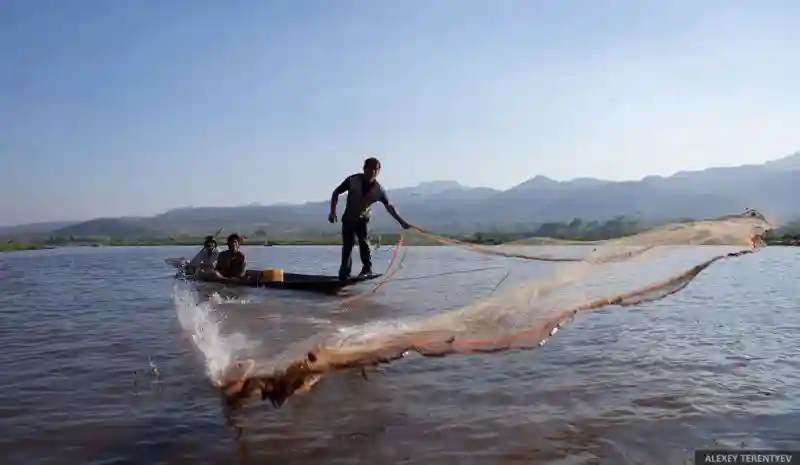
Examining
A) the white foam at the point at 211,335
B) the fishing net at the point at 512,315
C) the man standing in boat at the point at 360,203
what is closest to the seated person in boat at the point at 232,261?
the white foam at the point at 211,335

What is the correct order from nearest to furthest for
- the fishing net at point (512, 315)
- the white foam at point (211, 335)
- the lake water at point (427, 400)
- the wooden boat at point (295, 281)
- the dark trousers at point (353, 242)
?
the lake water at point (427, 400)
the fishing net at point (512, 315)
the white foam at point (211, 335)
the dark trousers at point (353, 242)
the wooden boat at point (295, 281)

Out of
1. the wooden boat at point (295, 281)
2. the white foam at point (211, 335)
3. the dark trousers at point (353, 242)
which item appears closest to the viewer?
the white foam at point (211, 335)

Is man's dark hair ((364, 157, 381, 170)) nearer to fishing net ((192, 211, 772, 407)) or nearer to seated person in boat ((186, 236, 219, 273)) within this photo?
fishing net ((192, 211, 772, 407))

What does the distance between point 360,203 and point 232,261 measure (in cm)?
409

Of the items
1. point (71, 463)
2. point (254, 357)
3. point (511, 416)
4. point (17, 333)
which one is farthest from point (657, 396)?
point (17, 333)

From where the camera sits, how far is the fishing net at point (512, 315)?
595cm

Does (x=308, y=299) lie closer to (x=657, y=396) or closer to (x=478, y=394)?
(x=478, y=394)

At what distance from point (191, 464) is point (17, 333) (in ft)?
24.2

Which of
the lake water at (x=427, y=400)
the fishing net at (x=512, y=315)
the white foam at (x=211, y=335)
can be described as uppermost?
the fishing net at (x=512, y=315)

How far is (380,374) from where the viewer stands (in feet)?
23.8

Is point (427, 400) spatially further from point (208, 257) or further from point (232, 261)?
point (208, 257)

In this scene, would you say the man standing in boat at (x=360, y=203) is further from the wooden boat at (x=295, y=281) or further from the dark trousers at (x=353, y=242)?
the wooden boat at (x=295, y=281)

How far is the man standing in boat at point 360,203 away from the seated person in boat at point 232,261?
123 inches

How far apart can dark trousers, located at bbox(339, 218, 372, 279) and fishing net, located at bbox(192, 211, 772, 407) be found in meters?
1.53
